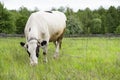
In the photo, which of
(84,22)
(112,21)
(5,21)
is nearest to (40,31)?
(5,21)

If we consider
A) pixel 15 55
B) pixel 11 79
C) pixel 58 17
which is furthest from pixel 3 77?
pixel 58 17

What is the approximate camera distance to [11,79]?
4.76 m

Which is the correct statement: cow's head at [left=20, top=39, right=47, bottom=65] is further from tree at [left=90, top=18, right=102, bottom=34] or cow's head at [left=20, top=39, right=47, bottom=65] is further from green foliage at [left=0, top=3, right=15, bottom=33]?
tree at [left=90, top=18, right=102, bottom=34]

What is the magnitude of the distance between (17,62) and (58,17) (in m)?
3.81

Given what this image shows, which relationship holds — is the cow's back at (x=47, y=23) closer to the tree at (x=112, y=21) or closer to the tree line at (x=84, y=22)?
the tree line at (x=84, y=22)

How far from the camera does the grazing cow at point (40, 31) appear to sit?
802 centimetres

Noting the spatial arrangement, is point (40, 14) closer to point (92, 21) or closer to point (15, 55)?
point (15, 55)

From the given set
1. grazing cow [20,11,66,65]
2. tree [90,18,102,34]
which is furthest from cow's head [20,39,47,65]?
tree [90,18,102,34]

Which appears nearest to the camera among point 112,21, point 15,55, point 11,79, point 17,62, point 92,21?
point 11,79

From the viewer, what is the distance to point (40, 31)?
905 centimetres

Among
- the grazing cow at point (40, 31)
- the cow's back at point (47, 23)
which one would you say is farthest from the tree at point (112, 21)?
the grazing cow at point (40, 31)

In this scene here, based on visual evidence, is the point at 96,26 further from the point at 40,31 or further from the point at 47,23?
the point at 40,31

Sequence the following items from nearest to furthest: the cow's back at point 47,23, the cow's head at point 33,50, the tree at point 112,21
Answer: the cow's head at point 33,50 < the cow's back at point 47,23 < the tree at point 112,21

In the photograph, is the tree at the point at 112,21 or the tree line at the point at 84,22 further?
the tree at the point at 112,21
